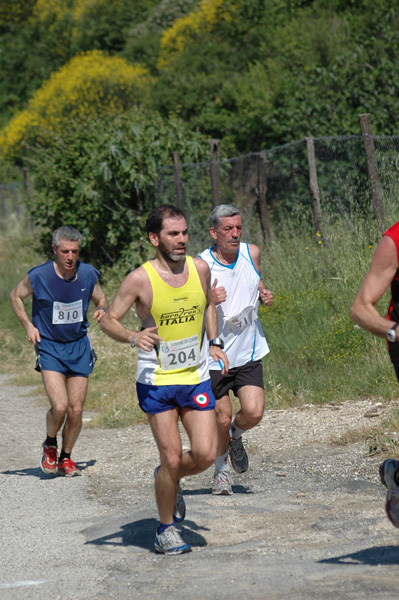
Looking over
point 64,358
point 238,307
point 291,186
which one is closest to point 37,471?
point 64,358

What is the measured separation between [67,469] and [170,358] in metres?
2.83

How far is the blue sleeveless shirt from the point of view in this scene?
8086 mm

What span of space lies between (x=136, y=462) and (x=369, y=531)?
318cm

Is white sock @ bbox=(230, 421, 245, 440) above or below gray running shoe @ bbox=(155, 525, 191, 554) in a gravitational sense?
above

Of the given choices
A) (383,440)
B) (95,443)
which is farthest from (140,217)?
(383,440)

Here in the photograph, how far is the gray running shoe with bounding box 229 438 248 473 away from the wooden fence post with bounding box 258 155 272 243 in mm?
5695

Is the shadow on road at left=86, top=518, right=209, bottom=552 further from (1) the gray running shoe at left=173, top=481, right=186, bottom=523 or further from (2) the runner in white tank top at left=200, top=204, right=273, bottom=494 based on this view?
(2) the runner in white tank top at left=200, top=204, right=273, bottom=494

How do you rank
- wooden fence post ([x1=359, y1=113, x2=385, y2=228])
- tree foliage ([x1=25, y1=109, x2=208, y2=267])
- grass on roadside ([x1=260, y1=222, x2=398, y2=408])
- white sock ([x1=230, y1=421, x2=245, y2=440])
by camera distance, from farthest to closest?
tree foliage ([x1=25, y1=109, x2=208, y2=267]), wooden fence post ([x1=359, y1=113, x2=385, y2=228]), grass on roadside ([x1=260, y1=222, x2=398, y2=408]), white sock ([x1=230, y1=421, x2=245, y2=440])

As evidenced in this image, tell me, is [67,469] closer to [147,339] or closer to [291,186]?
[147,339]

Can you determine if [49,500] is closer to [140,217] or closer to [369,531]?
[369,531]

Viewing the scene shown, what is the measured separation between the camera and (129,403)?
1051 cm

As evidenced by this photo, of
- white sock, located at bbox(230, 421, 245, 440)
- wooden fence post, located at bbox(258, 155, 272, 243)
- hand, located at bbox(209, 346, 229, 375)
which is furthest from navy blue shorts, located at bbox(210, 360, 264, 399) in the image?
wooden fence post, located at bbox(258, 155, 272, 243)

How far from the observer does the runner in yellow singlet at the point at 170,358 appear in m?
5.48

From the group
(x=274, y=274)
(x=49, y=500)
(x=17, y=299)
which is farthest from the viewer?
(x=274, y=274)
